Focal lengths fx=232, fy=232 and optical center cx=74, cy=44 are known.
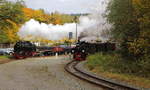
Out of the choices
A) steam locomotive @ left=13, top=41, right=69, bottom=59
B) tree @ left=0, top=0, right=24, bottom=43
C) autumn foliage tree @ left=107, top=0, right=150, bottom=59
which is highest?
tree @ left=0, top=0, right=24, bottom=43

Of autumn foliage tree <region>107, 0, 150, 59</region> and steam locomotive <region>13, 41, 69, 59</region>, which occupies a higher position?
autumn foliage tree <region>107, 0, 150, 59</region>

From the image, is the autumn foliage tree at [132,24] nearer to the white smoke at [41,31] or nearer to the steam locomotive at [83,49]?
the steam locomotive at [83,49]

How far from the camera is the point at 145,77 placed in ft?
42.0

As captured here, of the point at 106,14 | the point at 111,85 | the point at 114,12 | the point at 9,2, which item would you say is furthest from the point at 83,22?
the point at 111,85

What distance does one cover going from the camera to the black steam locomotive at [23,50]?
30.8 m

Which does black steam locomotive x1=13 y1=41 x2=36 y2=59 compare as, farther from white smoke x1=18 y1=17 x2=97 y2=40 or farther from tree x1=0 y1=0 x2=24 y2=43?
white smoke x1=18 y1=17 x2=97 y2=40

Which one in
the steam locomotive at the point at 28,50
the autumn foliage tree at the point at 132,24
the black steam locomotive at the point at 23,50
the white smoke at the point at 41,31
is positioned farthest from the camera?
the white smoke at the point at 41,31

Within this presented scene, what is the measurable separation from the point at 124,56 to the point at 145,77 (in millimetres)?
6729

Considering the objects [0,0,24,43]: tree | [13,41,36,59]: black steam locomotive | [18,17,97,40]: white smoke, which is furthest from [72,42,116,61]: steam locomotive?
[18,17,97,40]: white smoke

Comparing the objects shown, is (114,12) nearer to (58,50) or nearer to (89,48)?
(89,48)

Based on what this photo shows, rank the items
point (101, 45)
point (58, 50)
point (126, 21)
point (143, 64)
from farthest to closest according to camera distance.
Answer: point (58, 50), point (101, 45), point (126, 21), point (143, 64)

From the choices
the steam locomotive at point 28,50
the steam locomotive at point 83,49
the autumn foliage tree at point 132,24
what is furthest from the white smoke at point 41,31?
the autumn foliage tree at point 132,24

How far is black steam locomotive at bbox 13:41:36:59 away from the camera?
101 feet

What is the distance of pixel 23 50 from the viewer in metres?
31.6
